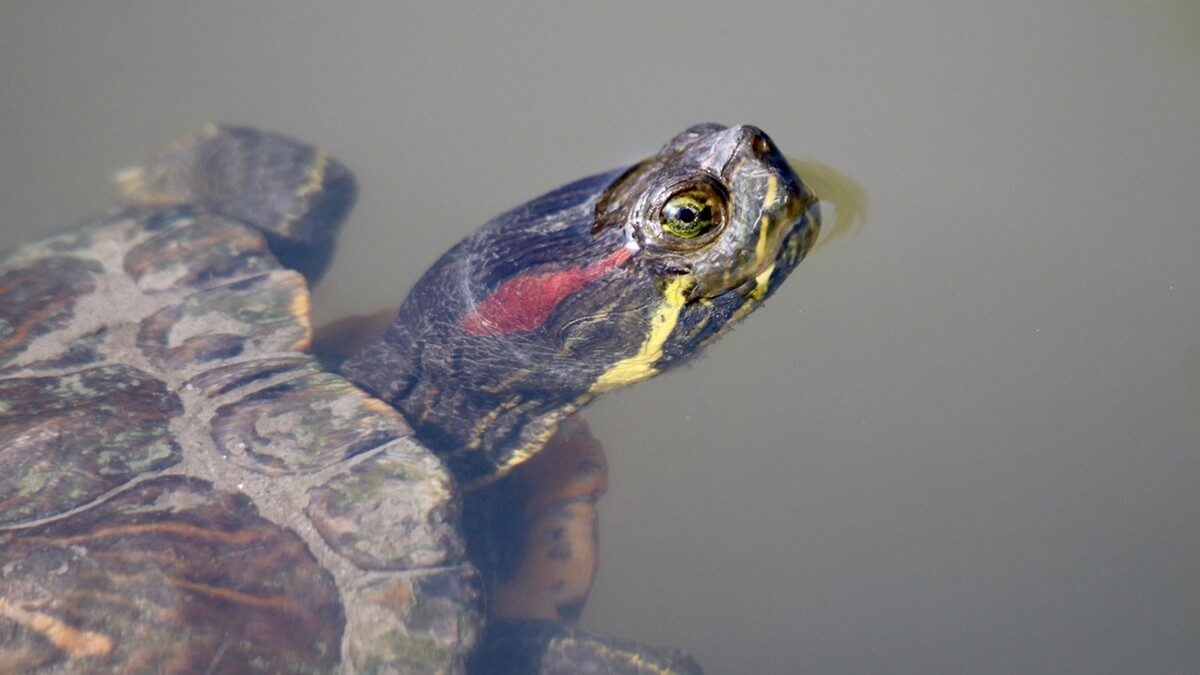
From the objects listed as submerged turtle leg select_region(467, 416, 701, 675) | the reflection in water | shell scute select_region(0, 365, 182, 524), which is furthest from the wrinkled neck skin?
the reflection in water

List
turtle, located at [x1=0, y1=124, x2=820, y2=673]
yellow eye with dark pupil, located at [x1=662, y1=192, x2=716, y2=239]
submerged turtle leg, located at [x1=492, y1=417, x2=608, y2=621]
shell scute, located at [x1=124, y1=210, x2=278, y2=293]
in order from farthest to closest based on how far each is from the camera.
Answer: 1. submerged turtle leg, located at [x1=492, y1=417, x2=608, y2=621]
2. shell scute, located at [x1=124, y1=210, x2=278, y2=293]
3. turtle, located at [x1=0, y1=124, x2=820, y2=673]
4. yellow eye with dark pupil, located at [x1=662, y1=192, x2=716, y2=239]

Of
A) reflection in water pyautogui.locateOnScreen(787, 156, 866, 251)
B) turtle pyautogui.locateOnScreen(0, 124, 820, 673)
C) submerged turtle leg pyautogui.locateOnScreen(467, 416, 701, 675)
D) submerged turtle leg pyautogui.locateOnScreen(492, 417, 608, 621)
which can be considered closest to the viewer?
turtle pyautogui.locateOnScreen(0, 124, 820, 673)

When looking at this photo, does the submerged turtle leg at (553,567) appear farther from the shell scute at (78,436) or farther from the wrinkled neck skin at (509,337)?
the shell scute at (78,436)

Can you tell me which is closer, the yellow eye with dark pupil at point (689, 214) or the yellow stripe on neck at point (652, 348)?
the yellow eye with dark pupil at point (689, 214)

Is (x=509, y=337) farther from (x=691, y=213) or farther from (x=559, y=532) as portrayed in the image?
(x=559, y=532)

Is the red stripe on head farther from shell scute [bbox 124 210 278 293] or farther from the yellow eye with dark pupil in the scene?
shell scute [bbox 124 210 278 293]

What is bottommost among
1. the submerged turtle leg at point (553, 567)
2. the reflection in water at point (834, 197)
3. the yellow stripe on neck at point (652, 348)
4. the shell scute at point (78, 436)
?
the submerged turtle leg at point (553, 567)

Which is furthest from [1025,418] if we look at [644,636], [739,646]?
[644,636]

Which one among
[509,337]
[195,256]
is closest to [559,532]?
[509,337]

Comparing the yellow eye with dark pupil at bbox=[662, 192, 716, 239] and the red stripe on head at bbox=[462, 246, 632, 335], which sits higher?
the yellow eye with dark pupil at bbox=[662, 192, 716, 239]

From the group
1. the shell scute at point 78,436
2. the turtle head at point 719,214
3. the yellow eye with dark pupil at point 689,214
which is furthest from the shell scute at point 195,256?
the yellow eye with dark pupil at point 689,214
